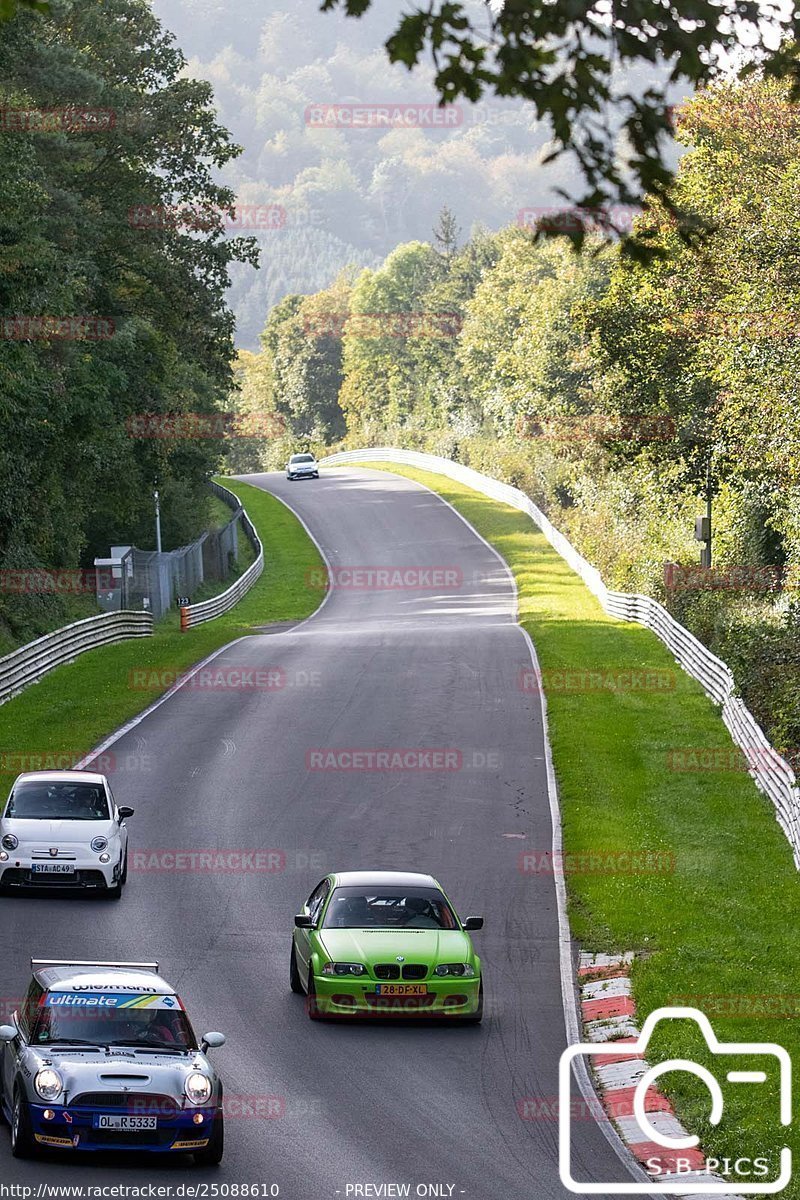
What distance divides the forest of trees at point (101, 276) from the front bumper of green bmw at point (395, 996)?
2097 cm

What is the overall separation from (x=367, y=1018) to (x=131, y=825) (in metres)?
9.25

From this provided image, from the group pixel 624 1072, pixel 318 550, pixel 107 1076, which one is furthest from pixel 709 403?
pixel 107 1076

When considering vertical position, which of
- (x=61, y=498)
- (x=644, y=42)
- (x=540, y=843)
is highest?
(x=644, y=42)

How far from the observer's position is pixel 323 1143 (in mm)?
12047

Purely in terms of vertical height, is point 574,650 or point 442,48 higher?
point 442,48

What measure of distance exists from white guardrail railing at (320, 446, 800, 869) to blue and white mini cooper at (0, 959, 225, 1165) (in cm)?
1216

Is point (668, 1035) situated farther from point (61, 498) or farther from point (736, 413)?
point (61, 498)

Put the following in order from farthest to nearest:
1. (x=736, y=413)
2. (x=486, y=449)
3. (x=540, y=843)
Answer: (x=486, y=449) < (x=736, y=413) < (x=540, y=843)

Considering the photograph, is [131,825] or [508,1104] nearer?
[508,1104]

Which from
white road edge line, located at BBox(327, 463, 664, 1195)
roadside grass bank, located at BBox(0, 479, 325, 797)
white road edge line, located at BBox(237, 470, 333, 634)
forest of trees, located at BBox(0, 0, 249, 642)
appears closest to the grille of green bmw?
white road edge line, located at BBox(327, 463, 664, 1195)

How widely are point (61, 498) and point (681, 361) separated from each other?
18.8 meters

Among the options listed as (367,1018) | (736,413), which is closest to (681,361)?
(736,413)

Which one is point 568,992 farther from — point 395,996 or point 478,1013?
point 395,996

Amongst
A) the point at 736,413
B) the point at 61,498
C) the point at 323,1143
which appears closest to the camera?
the point at 323,1143
